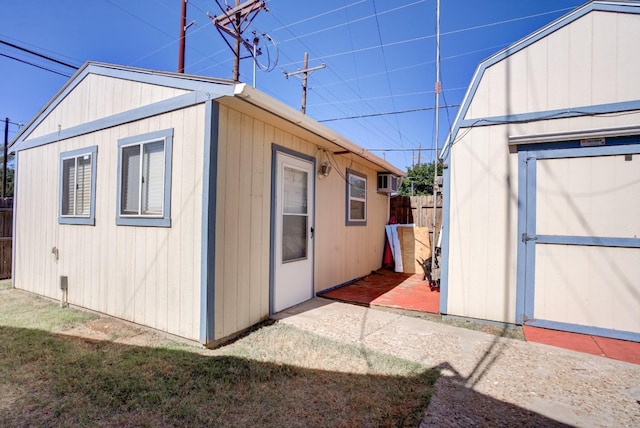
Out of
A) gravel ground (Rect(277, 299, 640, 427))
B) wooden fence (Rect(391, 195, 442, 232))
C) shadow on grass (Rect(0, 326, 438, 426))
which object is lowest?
shadow on grass (Rect(0, 326, 438, 426))

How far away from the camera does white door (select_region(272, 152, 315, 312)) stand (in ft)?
14.3

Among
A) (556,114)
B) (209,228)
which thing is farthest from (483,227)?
(209,228)

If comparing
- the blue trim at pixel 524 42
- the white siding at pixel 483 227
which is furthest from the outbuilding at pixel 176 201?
the white siding at pixel 483 227

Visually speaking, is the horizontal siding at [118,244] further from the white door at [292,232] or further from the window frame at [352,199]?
the window frame at [352,199]

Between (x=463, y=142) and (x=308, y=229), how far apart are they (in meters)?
2.51

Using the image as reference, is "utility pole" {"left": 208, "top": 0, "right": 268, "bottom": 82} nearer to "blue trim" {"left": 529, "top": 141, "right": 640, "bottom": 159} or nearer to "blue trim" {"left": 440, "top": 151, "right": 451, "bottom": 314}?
"blue trim" {"left": 440, "top": 151, "right": 451, "bottom": 314}

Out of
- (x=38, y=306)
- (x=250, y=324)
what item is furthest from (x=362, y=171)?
(x=38, y=306)

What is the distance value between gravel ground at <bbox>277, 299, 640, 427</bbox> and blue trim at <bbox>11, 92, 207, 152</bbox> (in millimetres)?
2811

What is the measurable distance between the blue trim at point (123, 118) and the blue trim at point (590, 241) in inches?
162

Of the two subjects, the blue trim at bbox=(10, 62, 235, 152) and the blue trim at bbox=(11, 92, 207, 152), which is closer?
the blue trim at bbox=(10, 62, 235, 152)

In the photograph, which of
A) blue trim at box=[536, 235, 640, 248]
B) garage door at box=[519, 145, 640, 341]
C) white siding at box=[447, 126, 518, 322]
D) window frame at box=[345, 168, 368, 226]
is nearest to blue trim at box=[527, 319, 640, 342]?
garage door at box=[519, 145, 640, 341]

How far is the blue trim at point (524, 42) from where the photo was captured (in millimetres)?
3424

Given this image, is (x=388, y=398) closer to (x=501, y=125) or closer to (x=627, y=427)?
(x=627, y=427)

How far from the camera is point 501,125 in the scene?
12.9 ft
